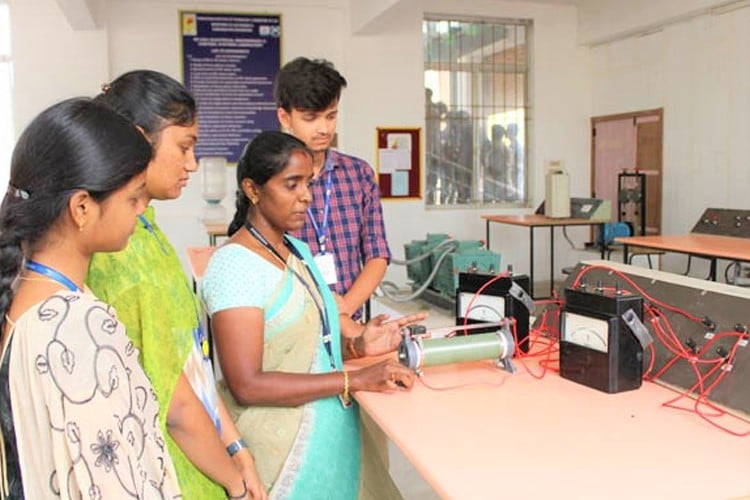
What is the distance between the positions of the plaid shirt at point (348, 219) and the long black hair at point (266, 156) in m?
0.58

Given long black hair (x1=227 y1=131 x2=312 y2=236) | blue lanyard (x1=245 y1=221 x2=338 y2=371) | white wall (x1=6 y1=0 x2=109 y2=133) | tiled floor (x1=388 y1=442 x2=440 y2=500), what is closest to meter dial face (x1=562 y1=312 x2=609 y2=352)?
blue lanyard (x1=245 y1=221 x2=338 y2=371)

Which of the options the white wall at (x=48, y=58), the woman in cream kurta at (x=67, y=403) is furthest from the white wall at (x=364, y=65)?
the woman in cream kurta at (x=67, y=403)

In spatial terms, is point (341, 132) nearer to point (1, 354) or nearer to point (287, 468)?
point (287, 468)

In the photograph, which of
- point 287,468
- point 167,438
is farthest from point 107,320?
point 287,468

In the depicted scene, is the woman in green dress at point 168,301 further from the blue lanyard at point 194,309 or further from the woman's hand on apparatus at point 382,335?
the woman's hand on apparatus at point 382,335

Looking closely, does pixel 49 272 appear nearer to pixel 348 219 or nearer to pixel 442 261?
pixel 348 219

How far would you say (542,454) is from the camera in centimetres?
108

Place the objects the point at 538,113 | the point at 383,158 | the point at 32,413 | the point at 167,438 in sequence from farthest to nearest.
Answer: the point at 538,113, the point at 383,158, the point at 167,438, the point at 32,413

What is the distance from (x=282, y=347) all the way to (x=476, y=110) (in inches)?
236

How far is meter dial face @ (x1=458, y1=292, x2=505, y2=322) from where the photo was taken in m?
1.68

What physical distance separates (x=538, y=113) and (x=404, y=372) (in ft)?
20.3

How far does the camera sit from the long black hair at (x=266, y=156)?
1.40 meters

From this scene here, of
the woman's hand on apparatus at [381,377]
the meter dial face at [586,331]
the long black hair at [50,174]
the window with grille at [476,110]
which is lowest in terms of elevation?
the woman's hand on apparatus at [381,377]

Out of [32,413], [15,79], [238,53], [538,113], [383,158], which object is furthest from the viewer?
[538,113]
